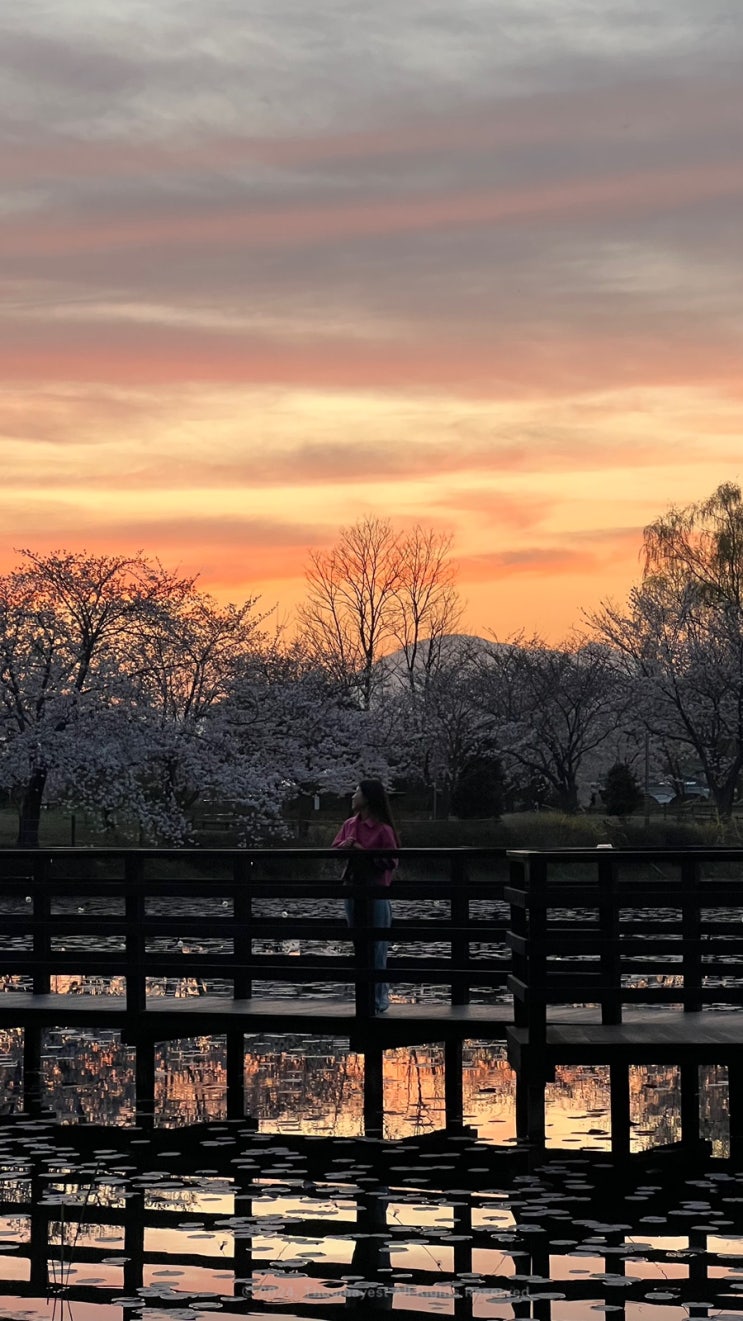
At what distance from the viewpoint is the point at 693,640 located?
228 feet

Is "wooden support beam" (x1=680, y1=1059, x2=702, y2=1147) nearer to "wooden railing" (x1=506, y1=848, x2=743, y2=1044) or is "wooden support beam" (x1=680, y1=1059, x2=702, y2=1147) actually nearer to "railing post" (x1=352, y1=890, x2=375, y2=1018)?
"wooden railing" (x1=506, y1=848, x2=743, y2=1044)

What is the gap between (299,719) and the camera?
2537 inches

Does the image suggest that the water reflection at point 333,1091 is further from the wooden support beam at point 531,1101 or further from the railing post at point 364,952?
the railing post at point 364,952

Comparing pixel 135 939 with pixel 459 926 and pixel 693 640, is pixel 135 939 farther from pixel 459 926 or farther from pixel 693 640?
pixel 693 640

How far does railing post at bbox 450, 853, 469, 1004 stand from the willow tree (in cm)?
4609

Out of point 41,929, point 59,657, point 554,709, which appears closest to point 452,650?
point 554,709

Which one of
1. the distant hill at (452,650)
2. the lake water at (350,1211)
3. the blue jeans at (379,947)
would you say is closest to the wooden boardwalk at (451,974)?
the blue jeans at (379,947)

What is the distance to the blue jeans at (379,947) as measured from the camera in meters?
15.1

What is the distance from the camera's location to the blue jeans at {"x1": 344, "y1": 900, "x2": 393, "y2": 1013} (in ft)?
49.6

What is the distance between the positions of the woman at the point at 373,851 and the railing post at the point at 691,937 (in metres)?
2.31

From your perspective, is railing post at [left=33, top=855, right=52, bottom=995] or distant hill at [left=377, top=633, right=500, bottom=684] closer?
railing post at [left=33, top=855, right=52, bottom=995]

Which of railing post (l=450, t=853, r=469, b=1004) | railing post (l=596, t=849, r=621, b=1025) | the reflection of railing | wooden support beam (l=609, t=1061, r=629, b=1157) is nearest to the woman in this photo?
railing post (l=450, t=853, r=469, b=1004)

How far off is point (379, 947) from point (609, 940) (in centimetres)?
235

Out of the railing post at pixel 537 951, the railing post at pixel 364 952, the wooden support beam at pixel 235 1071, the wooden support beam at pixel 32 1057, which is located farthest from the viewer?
the wooden support beam at pixel 32 1057
